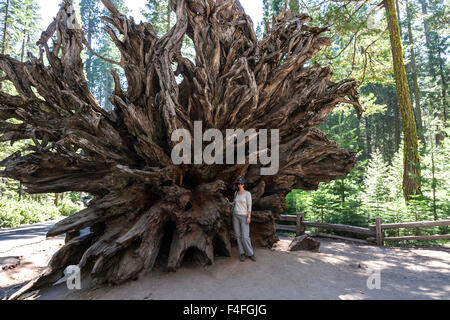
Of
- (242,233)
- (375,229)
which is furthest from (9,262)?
(375,229)

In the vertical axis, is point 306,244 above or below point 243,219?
below

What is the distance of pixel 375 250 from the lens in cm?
769

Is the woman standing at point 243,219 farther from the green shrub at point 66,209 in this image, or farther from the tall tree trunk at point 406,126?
the green shrub at point 66,209

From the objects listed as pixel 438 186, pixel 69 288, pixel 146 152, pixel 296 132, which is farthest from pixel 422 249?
pixel 69 288

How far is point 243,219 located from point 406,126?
888 centimetres

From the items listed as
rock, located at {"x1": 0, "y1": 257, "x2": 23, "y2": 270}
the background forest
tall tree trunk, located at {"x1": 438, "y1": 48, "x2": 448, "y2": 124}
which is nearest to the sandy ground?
rock, located at {"x1": 0, "y1": 257, "x2": 23, "y2": 270}

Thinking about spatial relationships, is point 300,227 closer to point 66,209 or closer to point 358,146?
point 358,146

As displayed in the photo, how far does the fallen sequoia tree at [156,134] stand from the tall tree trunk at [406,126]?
4595mm

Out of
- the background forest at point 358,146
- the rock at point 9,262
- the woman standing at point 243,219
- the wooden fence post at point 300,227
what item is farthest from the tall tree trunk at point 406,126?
the rock at point 9,262

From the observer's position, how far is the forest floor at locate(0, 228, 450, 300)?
3863mm

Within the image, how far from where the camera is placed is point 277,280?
435 centimetres

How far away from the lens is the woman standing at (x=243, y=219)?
5164mm

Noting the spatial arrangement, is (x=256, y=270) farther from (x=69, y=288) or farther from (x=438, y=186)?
(x=438, y=186)

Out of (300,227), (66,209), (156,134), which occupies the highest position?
(156,134)
